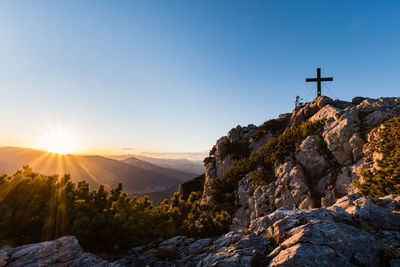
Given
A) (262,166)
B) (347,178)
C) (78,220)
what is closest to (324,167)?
(347,178)

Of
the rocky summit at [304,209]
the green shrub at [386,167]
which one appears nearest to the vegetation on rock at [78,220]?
the rocky summit at [304,209]

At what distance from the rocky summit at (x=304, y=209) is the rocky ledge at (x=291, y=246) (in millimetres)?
21

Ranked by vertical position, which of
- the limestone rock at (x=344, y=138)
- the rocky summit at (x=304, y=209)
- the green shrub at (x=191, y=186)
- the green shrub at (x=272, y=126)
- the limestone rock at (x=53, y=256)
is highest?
the green shrub at (x=272, y=126)

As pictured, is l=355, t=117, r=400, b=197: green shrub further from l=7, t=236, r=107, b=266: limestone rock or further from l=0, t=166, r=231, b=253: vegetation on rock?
l=7, t=236, r=107, b=266: limestone rock

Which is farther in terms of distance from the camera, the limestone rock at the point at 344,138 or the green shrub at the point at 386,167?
the limestone rock at the point at 344,138

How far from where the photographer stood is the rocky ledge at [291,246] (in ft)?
11.8

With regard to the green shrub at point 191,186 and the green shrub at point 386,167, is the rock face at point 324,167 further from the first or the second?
the green shrub at point 191,186

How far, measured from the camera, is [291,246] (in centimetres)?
398

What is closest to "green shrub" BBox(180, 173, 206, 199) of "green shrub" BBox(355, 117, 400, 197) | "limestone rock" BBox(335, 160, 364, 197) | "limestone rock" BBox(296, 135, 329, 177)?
"limestone rock" BBox(296, 135, 329, 177)

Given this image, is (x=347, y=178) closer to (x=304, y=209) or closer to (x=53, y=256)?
(x=304, y=209)

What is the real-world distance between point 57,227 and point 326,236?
9.33 metres

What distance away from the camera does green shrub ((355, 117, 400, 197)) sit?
27.6 ft

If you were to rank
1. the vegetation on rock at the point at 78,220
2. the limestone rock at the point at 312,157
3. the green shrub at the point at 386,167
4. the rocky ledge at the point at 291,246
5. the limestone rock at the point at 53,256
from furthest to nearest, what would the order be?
the limestone rock at the point at 312,157
the green shrub at the point at 386,167
the vegetation on rock at the point at 78,220
the limestone rock at the point at 53,256
the rocky ledge at the point at 291,246

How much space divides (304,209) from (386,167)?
23.6ft
